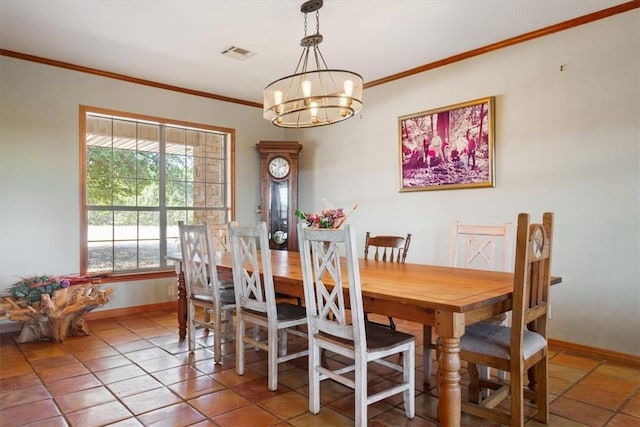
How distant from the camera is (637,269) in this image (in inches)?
112

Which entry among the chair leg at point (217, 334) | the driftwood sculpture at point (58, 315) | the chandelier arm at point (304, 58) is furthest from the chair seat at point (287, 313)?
the chandelier arm at point (304, 58)

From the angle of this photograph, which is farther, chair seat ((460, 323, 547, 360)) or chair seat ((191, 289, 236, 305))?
chair seat ((191, 289, 236, 305))

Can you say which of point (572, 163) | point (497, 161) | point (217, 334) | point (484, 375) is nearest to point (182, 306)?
point (217, 334)

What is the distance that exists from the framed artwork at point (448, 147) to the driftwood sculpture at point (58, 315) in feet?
10.4

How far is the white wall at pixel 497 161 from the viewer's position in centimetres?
293

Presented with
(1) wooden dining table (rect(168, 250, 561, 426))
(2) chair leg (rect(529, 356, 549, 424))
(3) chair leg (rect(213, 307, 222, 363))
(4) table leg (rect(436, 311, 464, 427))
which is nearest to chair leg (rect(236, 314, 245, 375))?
(3) chair leg (rect(213, 307, 222, 363))

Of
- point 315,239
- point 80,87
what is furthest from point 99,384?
point 80,87

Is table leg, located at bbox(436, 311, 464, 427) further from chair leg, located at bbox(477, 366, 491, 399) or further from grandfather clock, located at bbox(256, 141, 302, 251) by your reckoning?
grandfather clock, located at bbox(256, 141, 302, 251)

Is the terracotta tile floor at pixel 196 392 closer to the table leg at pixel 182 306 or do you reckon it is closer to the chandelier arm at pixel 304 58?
the table leg at pixel 182 306

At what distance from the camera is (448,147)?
12.6 feet

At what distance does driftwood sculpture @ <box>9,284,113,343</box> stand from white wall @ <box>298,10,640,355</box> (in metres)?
3.14

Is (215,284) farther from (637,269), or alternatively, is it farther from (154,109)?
(637,269)

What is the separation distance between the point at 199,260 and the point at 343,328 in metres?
1.48

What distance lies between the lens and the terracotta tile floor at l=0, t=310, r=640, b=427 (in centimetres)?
210
